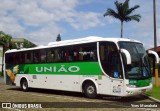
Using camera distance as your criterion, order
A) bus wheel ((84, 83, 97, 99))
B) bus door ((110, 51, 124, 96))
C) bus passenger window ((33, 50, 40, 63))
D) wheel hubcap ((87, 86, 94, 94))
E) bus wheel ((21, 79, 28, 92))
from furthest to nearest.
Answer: bus wheel ((21, 79, 28, 92))
bus passenger window ((33, 50, 40, 63))
wheel hubcap ((87, 86, 94, 94))
bus wheel ((84, 83, 97, 99))
bus door ((110, 51, 124, 96))

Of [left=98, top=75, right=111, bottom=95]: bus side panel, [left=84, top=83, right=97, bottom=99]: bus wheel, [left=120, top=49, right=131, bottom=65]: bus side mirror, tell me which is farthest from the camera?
[left=84, top=83, right=97, bottom=99]: bus wheel

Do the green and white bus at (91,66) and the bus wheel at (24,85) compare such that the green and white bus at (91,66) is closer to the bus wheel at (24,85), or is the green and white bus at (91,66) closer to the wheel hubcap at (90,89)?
the wheel hubcap at (90,89)

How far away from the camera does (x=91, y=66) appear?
17.5 metres

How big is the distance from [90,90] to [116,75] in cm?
231

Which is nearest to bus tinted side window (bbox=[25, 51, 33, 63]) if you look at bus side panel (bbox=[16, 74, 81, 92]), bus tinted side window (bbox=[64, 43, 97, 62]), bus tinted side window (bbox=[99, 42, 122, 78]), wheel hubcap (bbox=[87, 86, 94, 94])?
bus side panel (bbox=[16, 74, 81, 92])

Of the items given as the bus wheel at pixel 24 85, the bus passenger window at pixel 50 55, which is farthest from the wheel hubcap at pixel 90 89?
the bus wheel at pixel 24 85

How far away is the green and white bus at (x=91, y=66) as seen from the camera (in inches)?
623

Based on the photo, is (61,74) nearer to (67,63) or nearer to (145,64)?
(67,63)

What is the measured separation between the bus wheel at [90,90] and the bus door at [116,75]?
1.45 metres

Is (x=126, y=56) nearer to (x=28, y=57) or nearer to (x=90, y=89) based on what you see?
(x=90, y=89)

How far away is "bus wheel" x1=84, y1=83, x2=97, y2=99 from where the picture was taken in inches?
686

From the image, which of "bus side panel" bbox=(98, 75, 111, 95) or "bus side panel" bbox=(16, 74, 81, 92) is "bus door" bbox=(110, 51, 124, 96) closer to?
"bus side panel" bbox=(98, 75, 111, 95)

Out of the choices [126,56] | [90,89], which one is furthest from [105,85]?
[126,56]

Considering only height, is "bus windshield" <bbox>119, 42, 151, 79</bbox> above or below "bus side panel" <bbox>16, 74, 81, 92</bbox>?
above
